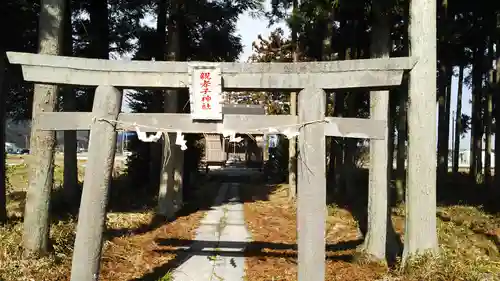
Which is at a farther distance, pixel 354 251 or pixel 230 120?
pixel 354 251

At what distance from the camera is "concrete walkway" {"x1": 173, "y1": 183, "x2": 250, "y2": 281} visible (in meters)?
Result: 7.03

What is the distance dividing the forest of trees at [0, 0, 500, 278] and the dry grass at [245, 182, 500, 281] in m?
2.08

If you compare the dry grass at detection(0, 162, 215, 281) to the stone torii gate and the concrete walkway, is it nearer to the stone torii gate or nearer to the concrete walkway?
the concrete walkway

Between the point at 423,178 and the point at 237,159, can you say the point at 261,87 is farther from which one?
the point at 237,159

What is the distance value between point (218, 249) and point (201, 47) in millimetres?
7486

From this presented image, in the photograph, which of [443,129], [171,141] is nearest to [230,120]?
[171,141]

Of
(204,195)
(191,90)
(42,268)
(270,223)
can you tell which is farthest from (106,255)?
(204,195)

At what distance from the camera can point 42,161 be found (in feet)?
23.3

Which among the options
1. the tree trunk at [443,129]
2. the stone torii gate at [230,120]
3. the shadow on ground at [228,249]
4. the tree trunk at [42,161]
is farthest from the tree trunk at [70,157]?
the tree trunk at [443,129]

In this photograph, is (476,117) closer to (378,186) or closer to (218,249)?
(378,186)

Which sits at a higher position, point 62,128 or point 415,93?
point 415,93

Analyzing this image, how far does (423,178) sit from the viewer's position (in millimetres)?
6234

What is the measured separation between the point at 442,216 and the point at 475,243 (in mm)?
2217

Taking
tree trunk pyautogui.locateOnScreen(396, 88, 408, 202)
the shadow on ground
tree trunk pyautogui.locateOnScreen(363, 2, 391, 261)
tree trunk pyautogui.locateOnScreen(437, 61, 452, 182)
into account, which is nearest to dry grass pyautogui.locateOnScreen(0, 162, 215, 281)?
the shadow on ground
